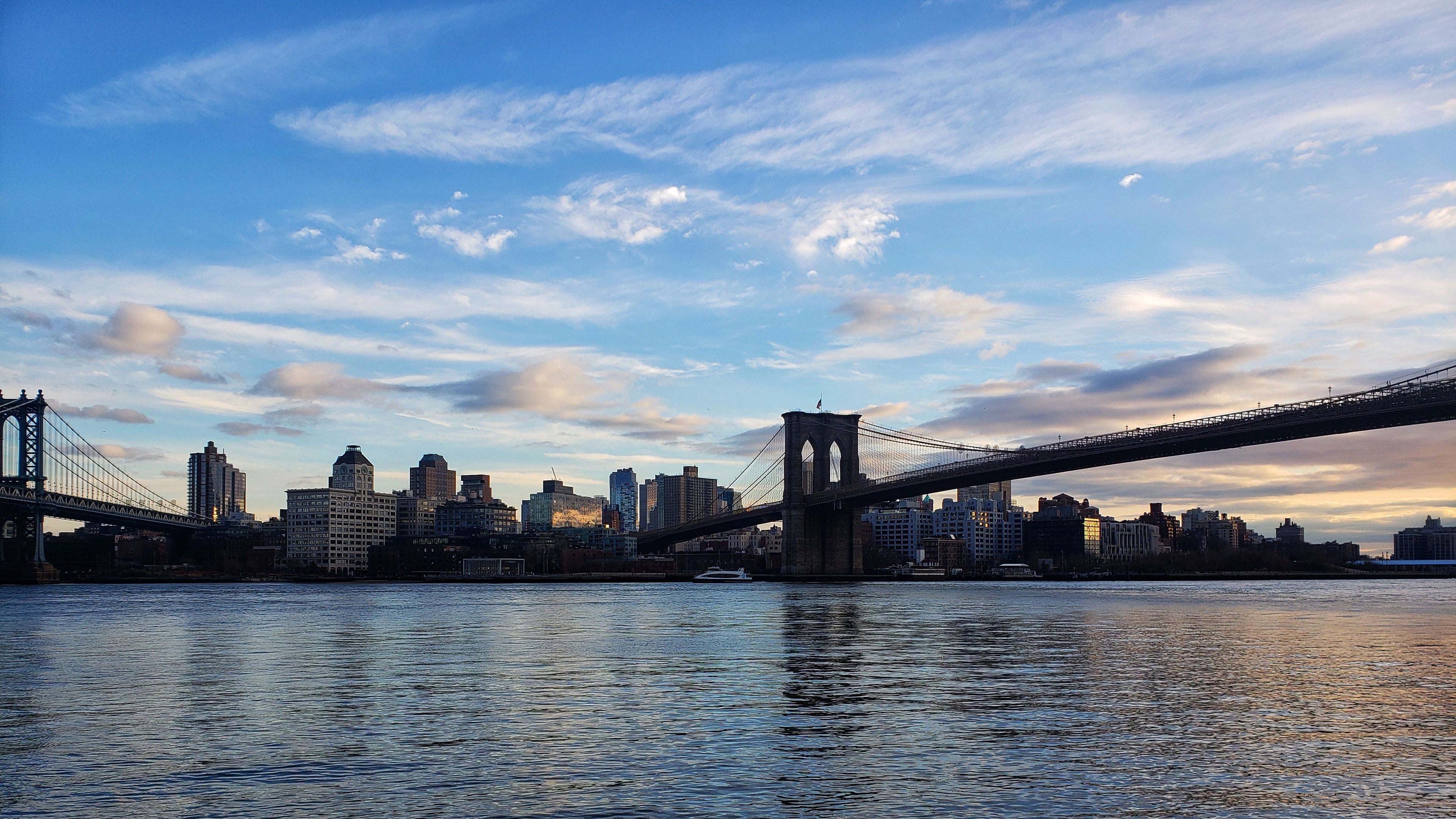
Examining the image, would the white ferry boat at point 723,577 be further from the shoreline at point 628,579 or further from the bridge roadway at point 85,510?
the bridge roadway at point 85,510

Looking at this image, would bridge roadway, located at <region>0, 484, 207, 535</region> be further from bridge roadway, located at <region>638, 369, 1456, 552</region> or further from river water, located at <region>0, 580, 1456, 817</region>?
river water, located at <region>0, 580, 1456, 817</region>

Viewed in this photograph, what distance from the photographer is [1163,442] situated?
70.4 meters

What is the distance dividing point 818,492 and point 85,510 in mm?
65066

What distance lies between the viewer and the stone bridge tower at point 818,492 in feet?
339

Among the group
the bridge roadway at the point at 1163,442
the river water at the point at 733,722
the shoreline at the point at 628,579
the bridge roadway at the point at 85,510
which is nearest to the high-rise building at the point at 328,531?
the shoreline at the point at 628,579

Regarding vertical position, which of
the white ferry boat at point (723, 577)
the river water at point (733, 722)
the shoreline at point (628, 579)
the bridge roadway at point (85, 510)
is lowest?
the shoreline at point (628, 579)

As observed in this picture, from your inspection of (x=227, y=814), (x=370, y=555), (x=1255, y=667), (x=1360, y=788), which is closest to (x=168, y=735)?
(x=227, y=814)

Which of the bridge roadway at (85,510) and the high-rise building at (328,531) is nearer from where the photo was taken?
the bridge roadway at (85,510)

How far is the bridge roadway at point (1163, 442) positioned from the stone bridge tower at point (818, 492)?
5.05ft

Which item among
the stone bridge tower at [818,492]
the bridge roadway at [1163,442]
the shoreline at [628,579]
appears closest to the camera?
the bridge roadway at [1163,442]

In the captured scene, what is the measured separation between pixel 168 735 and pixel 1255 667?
A: 21.7 m

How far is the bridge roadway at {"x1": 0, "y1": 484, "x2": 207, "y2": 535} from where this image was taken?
105625 mm

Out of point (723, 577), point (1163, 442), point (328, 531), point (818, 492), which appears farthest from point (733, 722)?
point (328, 531)

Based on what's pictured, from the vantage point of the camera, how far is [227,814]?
12.3 m
